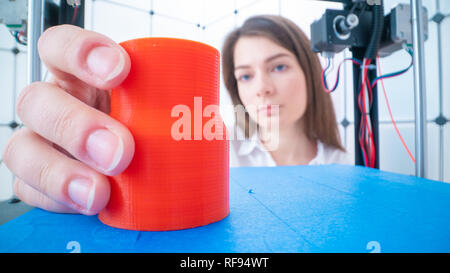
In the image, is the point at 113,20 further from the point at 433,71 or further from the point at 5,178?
the point at 433,71

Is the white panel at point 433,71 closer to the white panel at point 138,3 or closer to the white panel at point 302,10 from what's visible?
the white panel at point 302,10

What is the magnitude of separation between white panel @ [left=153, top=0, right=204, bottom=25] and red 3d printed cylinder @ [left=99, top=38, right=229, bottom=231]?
1.26m

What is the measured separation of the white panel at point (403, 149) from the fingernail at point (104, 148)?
1718 mm

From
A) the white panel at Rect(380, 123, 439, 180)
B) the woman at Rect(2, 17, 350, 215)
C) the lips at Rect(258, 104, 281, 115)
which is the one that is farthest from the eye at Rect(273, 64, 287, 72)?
the woman at Rect(2, 17, 350, 215)

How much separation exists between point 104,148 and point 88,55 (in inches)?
4.5

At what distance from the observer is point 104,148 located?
0.27 metres

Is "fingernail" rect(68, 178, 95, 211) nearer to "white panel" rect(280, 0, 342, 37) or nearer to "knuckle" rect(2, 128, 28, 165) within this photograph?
"knuckle" rect(2, 128, 28, 165)

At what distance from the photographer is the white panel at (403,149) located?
141 cm

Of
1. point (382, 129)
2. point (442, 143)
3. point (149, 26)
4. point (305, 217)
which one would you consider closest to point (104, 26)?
point (149, 26)

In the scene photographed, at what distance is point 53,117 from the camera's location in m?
0.30

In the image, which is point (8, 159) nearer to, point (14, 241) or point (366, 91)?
point (14, 241)

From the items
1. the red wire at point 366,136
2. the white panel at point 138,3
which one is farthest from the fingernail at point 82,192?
the white panel at point 138,3

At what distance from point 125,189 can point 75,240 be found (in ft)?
0.26

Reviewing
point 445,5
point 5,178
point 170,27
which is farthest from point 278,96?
point 5,178
